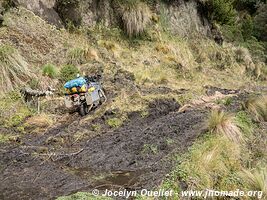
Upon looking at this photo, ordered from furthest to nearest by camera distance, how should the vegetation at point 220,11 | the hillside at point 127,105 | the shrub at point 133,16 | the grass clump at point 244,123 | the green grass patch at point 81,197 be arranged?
1. the vegetation at point 220,11
2. the shrub at point 133,16
3. the grass clump at point 244,123
4. the hillside at point 127,105
5. the green grass patch at point 81,197

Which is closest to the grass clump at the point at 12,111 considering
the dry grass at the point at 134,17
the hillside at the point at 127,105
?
the hillside at the point at 127,105

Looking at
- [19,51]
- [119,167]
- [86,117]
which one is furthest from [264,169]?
[19,51]

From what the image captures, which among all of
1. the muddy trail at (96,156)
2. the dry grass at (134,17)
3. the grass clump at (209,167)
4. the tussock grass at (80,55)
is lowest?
the muddy trail at (96,156)

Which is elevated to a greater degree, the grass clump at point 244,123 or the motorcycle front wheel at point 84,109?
the grass clump at point 244,123

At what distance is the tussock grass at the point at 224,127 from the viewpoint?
7.49 metres

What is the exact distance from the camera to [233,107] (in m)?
10.2

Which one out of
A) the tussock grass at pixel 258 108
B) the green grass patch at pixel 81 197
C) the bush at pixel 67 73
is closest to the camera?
the green grass patch at pixel 81 197

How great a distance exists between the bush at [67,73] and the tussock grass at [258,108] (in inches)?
190

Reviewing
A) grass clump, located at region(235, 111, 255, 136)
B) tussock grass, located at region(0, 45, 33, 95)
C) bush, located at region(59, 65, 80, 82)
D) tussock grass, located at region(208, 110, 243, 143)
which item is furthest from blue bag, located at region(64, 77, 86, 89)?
grass clump, located at region(235, 111, 255, 136)

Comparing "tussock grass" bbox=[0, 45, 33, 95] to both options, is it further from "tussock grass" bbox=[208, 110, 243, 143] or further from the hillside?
"tussock grass" bbox=[208, 110, 243, 143]

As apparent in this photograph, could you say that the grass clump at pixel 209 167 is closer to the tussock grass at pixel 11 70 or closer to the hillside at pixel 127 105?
the hillside at pixel 127 105

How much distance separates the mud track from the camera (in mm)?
6031

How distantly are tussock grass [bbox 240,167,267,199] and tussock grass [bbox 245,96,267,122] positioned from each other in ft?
10.00

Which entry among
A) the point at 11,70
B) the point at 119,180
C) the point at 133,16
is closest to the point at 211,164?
the point at 119,180
